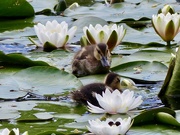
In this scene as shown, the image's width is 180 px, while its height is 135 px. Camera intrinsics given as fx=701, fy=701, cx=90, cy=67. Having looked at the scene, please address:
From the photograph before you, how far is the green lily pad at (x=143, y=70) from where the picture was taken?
408 cm

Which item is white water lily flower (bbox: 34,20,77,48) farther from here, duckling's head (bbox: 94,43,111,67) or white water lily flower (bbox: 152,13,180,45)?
white water lily flower (bbox: 152,13,180,45)

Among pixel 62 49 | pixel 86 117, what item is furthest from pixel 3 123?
pixel 62 49

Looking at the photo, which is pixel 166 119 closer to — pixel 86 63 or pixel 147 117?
pixel 147 117

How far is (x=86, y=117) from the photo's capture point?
3.32m

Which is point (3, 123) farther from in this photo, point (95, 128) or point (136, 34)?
point (136, 34)

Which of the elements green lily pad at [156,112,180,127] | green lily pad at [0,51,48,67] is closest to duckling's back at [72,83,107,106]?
green lily pad at [156,112,180,127]

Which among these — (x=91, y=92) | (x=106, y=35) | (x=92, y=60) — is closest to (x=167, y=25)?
(x=106, y=35)

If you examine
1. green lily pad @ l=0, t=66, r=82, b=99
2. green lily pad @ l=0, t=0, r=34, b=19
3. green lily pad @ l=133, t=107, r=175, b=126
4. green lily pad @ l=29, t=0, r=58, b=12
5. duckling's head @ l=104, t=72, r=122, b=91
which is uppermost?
green lily pad @ l=133, t=107, r=175, b=126

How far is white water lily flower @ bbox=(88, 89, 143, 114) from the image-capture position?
3297mm

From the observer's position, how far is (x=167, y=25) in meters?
4.85

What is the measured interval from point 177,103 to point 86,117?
605 mm

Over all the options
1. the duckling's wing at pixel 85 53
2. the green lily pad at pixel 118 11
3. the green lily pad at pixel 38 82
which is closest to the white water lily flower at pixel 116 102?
the green lily pad at pixel 38 82

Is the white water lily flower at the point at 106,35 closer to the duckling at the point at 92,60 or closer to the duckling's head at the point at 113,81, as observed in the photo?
the duckling at the point at 92,60

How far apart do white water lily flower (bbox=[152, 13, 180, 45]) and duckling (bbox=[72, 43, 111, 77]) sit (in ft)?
1.82
